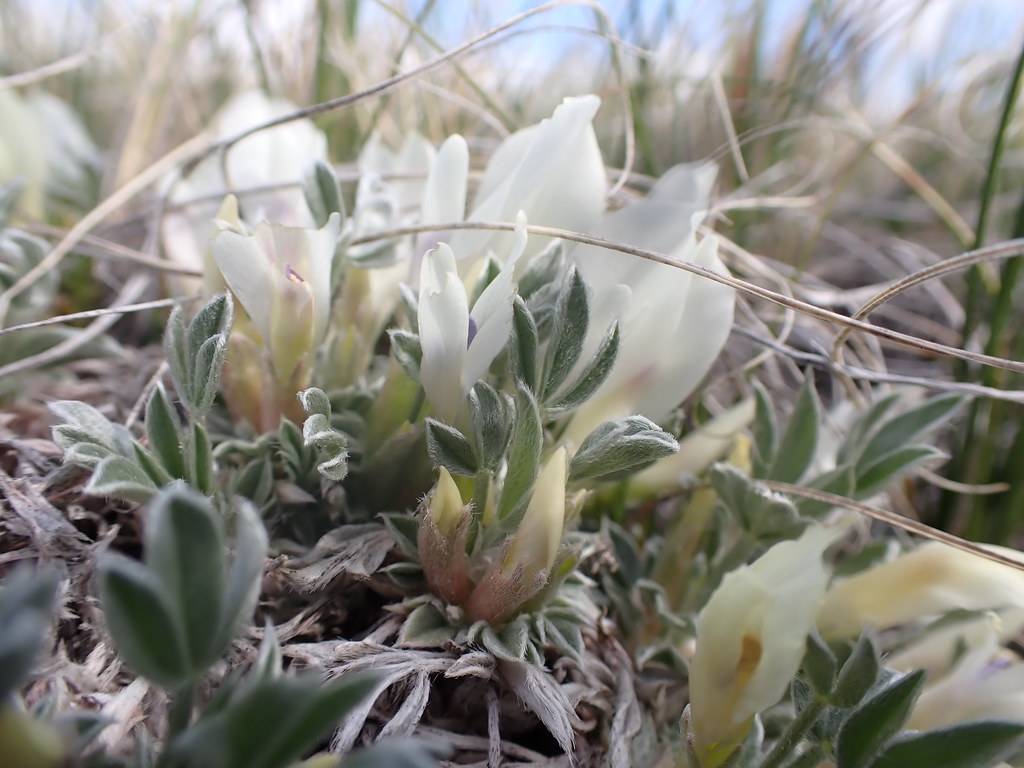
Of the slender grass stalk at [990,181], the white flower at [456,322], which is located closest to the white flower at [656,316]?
the white flower at [456,322]

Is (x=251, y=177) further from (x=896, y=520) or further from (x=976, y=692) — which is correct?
(x=976, y=692)

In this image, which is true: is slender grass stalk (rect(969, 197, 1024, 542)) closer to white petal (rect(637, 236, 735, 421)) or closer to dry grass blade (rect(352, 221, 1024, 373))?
dry grass blade (rect(352, 221, 1024, 373))

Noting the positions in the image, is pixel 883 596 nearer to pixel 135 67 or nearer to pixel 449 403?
pixel 449 403

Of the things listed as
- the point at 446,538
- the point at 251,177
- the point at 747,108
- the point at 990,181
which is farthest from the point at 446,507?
the point at 747,108

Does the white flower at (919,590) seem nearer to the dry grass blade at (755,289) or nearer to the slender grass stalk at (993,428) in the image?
the dry grass blade at (755,289)

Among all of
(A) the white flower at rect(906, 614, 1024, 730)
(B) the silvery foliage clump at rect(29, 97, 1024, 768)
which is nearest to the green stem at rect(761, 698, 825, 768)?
(B) the silvery foliage clump at rect(29, 97, 1024, 768)
